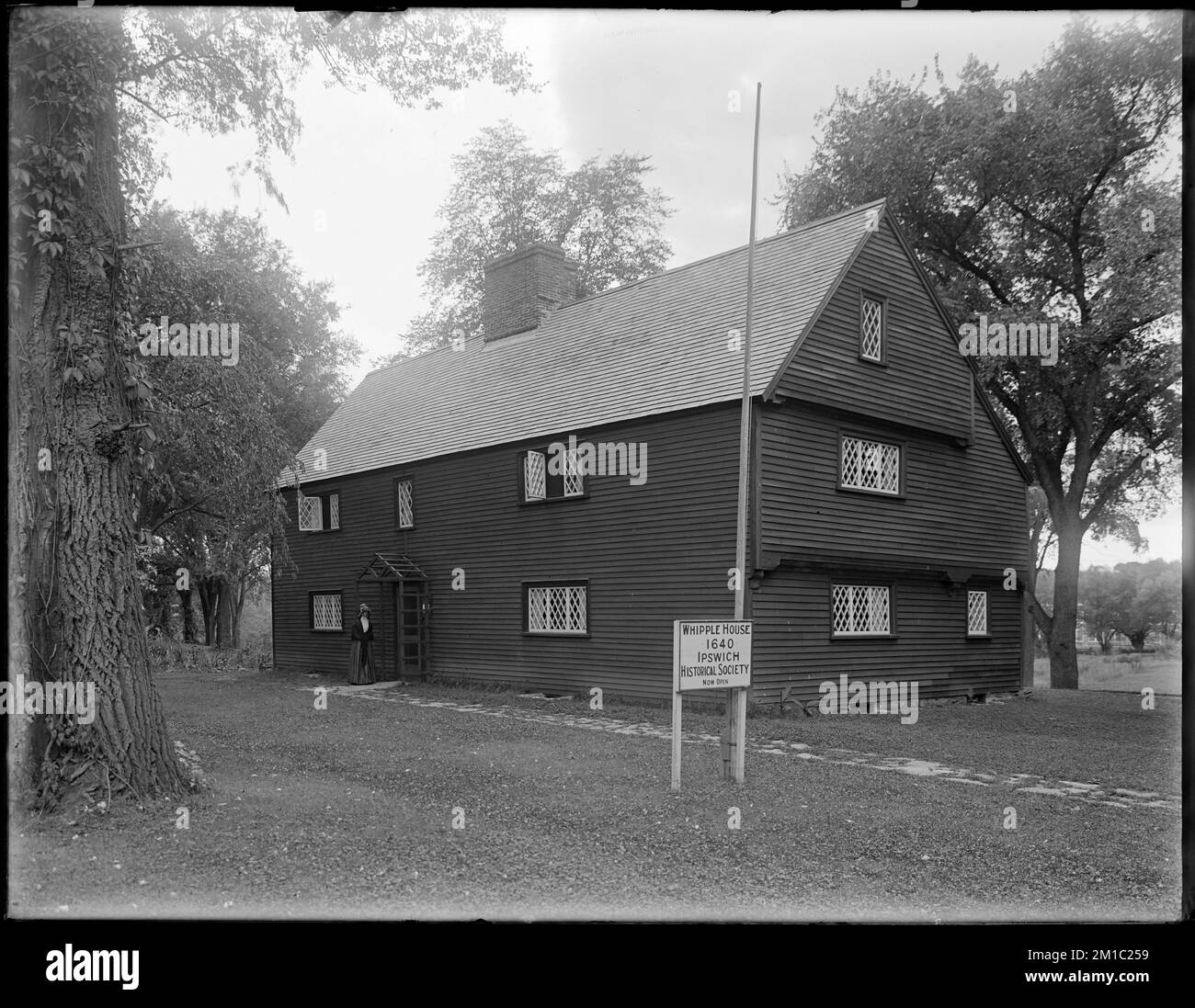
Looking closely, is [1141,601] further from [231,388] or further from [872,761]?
[231,388]

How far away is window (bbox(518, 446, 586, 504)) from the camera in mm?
20406

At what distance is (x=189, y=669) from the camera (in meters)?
29.4

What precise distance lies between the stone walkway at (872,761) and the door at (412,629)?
15.8ft

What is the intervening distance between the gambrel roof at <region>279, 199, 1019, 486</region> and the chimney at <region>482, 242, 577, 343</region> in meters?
0.41

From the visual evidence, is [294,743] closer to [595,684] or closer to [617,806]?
[617,806]

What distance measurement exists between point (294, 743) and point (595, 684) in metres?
7.77

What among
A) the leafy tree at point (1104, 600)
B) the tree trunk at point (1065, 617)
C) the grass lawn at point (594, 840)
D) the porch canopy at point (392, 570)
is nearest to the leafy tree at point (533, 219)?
the porch canopy at point (392, 570)

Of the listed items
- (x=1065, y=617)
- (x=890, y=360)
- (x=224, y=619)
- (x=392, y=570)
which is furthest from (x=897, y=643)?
(x=224, y=619)

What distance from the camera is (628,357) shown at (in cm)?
2106

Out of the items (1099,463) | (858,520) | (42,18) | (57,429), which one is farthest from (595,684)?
(1099,463)

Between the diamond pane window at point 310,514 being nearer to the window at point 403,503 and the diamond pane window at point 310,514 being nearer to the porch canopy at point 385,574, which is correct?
the porch canopy at point 385,574
